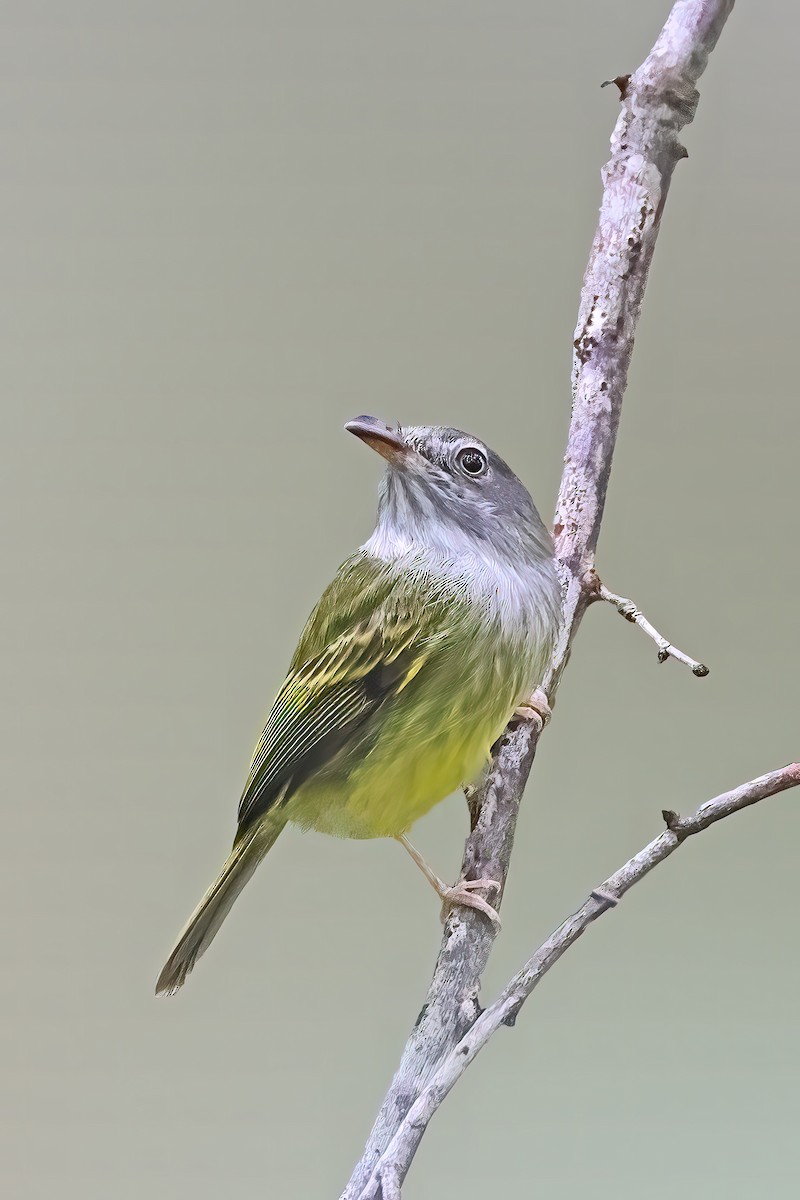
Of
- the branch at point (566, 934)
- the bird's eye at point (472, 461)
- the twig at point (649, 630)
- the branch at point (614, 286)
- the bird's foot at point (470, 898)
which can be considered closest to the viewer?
the branch at point (566, 934)

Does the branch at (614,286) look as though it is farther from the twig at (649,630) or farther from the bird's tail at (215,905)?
the bird's tail at (215,905)

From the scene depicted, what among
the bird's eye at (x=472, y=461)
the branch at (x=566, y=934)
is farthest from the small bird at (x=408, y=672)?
the branch at (x=566, y=934)

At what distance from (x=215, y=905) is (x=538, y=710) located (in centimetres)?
67

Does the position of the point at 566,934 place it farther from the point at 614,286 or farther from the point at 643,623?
the point at 614,286

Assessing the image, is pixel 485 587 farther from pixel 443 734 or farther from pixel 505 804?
pixel 505 804

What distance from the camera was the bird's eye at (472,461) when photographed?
66.7 inches

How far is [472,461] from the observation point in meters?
1.71

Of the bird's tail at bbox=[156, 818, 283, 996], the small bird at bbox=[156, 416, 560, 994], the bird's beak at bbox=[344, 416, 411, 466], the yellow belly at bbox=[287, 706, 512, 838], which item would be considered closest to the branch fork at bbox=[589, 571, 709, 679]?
the small bird at bbox=[156, 416, 560, 994]

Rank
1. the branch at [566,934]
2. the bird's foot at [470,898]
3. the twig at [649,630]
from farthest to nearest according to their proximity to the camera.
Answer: the bird's foot at [470,898] < the twig at [649,630] < the branch at [566,934]

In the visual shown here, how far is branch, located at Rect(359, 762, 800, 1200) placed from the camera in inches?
50.9

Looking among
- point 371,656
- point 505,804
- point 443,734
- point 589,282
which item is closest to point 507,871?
point 505,804

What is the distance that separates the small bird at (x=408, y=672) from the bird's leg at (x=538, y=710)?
8 centimetres

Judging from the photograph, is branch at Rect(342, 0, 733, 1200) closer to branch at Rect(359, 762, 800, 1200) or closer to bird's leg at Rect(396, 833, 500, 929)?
bird's leg at Rect(396, 833, 500, 929)

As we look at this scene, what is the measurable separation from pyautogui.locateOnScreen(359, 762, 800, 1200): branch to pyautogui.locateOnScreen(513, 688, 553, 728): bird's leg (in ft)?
1.58
